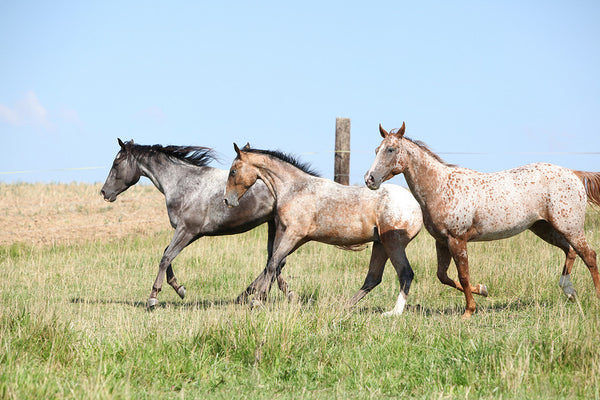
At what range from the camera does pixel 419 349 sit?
5023mm

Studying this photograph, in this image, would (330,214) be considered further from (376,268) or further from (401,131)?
(401,131)

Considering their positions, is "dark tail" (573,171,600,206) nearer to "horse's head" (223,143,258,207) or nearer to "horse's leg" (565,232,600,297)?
"horse's leg" (565,232,600,297)

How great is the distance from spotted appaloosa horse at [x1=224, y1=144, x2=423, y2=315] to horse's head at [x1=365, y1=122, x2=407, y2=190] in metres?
0.57

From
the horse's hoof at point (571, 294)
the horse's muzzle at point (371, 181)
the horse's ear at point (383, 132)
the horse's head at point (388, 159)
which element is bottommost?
the horse's hoof at point (571, 294)

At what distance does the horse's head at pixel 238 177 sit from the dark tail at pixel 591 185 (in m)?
3.85

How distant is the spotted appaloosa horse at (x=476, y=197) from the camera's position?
648 centimetres

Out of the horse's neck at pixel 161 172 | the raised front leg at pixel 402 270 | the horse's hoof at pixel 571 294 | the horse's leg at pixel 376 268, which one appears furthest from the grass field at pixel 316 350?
the horse's neck at pixel 161 172

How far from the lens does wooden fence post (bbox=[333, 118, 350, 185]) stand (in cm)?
1259

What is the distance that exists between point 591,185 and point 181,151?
5420 mm

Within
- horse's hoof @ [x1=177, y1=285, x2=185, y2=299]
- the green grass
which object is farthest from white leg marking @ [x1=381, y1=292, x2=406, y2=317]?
horse's hoof @ [x1=177, y1=285, x2=185, y2=299]

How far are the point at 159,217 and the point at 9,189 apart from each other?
905 cm

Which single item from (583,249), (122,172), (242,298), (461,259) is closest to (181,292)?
(242,298)

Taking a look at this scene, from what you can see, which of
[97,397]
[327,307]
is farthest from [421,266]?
[97,397]

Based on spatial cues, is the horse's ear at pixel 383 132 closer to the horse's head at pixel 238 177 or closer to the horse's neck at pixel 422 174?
the horse's neck at pixel 422 174
